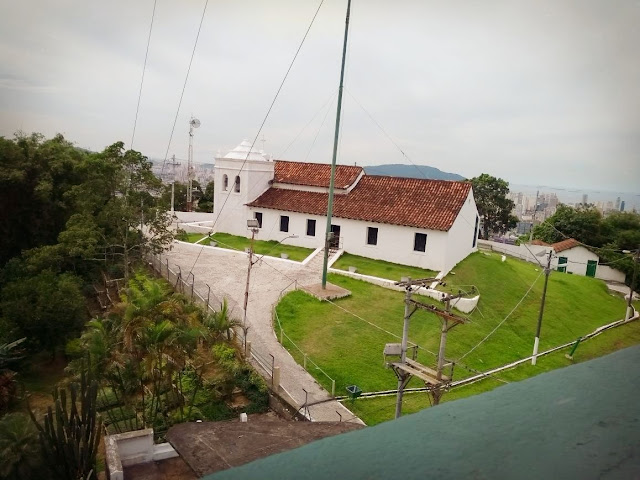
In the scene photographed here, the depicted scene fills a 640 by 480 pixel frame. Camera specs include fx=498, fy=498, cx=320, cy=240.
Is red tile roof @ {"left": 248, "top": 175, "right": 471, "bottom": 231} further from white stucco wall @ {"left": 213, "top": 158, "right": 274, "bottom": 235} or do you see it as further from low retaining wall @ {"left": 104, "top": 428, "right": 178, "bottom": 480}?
low retaining wall @ {"left": 104, "top": 428, "right": 178, "bottom": 480}

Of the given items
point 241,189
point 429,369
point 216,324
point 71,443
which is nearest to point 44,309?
point 216,324

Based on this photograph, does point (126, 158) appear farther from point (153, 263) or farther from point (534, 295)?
point (534, 295)

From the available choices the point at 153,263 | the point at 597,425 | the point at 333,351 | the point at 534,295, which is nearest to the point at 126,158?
the point at 153,263

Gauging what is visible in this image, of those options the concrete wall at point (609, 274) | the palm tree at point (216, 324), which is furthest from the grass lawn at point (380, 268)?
the palm tree at point (216, 324)

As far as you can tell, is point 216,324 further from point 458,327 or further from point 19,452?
point 458,327

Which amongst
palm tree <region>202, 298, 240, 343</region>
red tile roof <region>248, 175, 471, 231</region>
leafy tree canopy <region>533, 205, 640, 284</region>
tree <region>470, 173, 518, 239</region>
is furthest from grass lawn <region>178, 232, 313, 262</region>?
tree <region>470, 173, 518, 239</region>

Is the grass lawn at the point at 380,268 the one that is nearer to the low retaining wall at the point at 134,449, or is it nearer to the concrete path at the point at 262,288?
the concrete path at the point at 262,288
